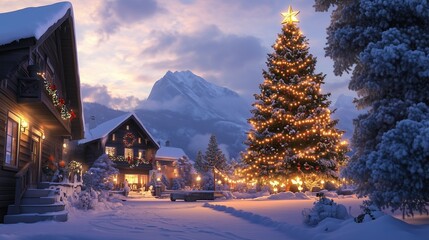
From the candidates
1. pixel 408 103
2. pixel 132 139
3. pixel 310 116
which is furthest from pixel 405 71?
pixel 132 139

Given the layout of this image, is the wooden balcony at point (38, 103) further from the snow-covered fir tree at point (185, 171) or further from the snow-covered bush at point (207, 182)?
the snow-covered fir tree at point (185, 171)

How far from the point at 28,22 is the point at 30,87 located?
235 centimetres

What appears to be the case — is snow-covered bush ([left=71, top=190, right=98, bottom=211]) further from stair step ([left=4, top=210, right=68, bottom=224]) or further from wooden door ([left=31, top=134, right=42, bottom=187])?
stair step ([left=4, top=210, right=68, bottom=224])

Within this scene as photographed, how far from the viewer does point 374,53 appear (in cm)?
918

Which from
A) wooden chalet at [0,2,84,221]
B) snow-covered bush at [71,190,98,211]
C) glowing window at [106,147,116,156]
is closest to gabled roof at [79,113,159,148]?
glowing window at [106,147,116,156]

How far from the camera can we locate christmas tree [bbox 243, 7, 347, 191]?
89.5 ft

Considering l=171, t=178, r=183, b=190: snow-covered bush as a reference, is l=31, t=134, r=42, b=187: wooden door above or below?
above

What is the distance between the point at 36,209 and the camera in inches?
531

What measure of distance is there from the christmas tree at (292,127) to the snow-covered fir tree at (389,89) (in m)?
15.8

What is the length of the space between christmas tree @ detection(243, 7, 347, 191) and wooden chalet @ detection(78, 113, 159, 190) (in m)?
26.8

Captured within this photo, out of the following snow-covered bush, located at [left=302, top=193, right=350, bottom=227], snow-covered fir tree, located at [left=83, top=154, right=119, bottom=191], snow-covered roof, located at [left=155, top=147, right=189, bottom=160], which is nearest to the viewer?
snow-covered bush, located at [left=302, top=193, right=350, bottom=227]

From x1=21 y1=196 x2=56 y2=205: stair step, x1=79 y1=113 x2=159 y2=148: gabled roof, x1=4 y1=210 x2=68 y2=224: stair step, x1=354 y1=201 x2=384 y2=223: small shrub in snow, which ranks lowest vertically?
x1=4 y1=210 x2=68 y2=224: stair step

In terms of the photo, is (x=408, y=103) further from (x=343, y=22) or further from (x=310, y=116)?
(x=310, y=116)

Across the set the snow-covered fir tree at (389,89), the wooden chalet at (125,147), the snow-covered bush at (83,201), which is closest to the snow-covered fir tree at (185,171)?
the wooden chalet at (125,147)
